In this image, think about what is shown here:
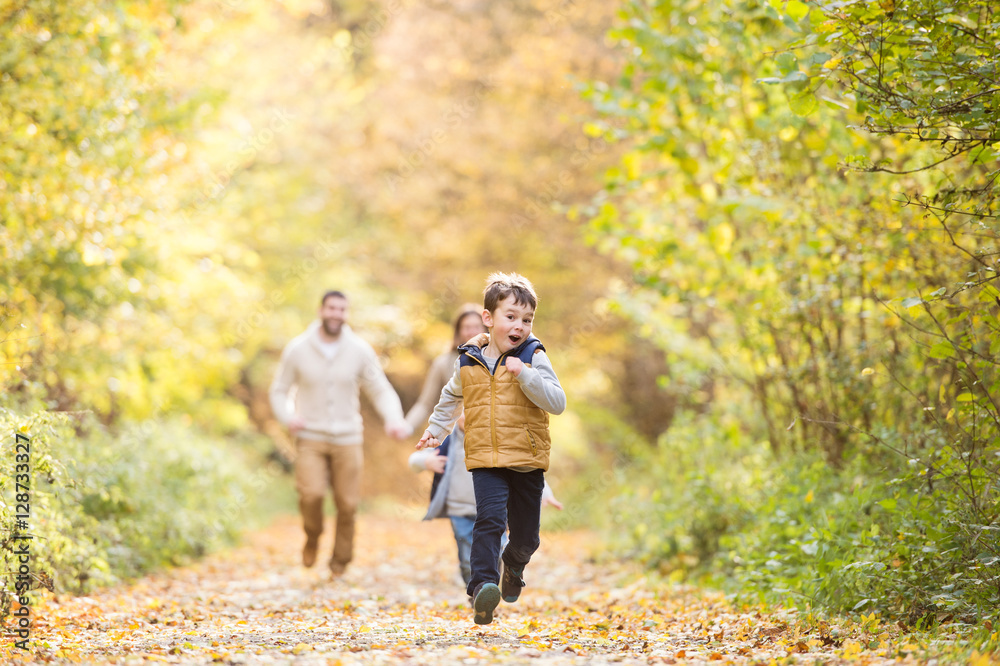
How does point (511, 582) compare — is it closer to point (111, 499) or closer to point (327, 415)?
point (327, 415)

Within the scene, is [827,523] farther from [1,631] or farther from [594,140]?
[594,140]

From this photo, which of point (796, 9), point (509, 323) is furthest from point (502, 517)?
point (796, 9)

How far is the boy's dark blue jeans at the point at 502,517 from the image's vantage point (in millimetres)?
4969

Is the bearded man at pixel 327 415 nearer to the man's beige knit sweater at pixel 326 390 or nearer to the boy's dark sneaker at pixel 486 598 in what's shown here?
the man's beige knit sweater at pixel 326 390

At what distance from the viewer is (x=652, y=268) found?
30.5ft

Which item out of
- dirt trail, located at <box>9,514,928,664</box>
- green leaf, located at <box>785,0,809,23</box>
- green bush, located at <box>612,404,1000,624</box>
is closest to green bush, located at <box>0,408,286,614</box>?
dirt trail, located at <box>9,514,928,664</box>

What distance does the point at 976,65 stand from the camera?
488 centimetres

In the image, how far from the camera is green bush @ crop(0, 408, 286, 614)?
5219mm

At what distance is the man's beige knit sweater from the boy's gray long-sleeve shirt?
2.93 metres

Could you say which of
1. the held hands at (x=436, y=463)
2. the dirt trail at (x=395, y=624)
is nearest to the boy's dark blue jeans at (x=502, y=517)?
the dirt trail at (x=395, y=624)

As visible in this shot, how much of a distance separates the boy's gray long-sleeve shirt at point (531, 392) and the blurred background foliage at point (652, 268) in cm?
171

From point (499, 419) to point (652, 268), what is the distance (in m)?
4.75

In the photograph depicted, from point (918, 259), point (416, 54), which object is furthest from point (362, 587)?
point (416, 54)

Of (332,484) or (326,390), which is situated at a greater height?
(326,390)
